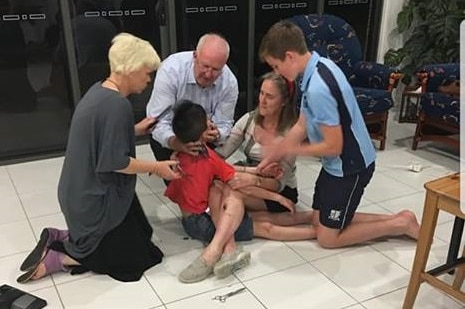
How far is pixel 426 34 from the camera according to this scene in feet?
14.9

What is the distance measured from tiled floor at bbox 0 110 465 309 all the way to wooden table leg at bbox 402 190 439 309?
0.61 ft

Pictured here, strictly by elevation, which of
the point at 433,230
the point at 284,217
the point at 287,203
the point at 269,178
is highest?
the point at 433,230

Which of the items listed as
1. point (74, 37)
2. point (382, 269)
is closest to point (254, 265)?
point (382, 269)

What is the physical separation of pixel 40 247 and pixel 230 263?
2.93 feet

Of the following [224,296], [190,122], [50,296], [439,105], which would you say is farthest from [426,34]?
[50,296]

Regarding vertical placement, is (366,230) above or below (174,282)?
above

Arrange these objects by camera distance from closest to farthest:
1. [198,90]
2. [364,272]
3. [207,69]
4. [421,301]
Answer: [421,301], [364,272], [207,69], [198,90]

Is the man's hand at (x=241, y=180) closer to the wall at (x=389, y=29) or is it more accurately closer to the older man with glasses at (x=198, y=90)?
the older man with glasses at (x=198, y=90)

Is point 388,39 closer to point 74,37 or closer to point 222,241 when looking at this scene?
point 74,37

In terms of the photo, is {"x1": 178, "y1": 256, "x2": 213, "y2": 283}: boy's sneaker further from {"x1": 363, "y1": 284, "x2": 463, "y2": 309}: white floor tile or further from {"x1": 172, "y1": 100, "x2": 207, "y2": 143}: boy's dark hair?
{"x1": 363, "y1": 284, "x2": 463, "y2": 309}: white floor tile

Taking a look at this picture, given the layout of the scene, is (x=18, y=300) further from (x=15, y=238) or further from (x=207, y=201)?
(x=207, y=201)

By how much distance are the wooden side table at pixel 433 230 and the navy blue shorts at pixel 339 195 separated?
476 millimetres

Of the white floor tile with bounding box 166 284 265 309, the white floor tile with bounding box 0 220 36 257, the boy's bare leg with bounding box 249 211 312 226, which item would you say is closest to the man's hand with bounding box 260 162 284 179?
the boy's bare leg with bounding box 249 211 312 226

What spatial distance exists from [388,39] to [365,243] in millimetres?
2971
